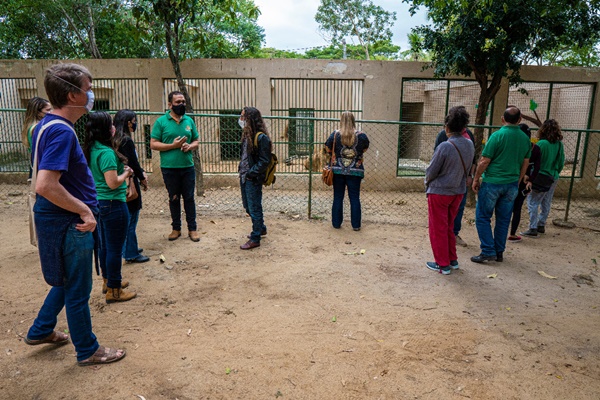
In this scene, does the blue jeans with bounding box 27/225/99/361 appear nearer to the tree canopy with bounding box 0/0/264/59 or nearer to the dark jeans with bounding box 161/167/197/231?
the dark jeans with bounding box 161/167/197/231

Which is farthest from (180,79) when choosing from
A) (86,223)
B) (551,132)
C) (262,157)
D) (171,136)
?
(551,132)

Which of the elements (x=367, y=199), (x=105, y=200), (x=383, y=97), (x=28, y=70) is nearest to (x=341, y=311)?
(x=105, y=200)

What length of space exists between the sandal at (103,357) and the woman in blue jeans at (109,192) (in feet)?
3.19

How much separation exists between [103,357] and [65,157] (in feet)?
4.60

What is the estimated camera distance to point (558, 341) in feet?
10.6

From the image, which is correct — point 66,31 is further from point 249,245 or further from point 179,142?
point 249,245

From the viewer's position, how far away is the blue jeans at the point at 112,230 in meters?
3.55

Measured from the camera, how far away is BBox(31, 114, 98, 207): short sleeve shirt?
89.7 inches

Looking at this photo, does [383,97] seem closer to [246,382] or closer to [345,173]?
[345,173]

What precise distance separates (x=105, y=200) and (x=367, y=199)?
6.47 m

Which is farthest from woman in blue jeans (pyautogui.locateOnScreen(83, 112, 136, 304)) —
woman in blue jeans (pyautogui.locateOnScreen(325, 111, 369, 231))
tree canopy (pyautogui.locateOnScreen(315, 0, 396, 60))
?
tree canopy (pyautogui.locateOnScreen(315, 0, 396, 60))

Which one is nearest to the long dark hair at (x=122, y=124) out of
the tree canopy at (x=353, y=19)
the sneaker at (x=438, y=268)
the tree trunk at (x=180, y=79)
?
the sneaker at (x=438, y=268)

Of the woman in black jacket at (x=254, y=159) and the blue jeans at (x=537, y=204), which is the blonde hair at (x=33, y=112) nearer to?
the woman in black jacket at (x=254, y=159)

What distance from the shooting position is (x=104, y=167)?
3361 mm
